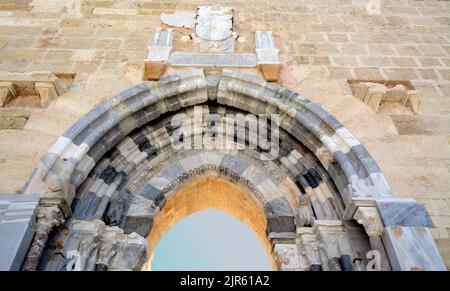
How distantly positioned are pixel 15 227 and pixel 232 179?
208cm

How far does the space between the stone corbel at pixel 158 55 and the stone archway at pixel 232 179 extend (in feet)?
0.51

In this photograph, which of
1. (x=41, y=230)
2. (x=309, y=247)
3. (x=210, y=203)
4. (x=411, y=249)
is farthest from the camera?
(x=210, y=203)

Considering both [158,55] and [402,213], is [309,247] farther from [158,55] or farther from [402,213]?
[158,55]

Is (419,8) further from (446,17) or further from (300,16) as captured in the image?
(300,16)

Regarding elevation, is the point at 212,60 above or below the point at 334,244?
above

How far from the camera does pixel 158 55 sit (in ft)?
14.2

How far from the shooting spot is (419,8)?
538cm

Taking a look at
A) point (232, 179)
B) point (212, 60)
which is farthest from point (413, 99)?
point (212, 60)

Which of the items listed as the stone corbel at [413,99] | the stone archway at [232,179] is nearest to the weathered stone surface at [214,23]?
the stone archway at [232,179]

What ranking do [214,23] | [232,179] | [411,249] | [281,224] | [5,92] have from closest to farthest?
[411,249] < [281,224] < [5,92] < [232,179] < [214,23]

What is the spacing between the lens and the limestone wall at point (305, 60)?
3389 mm

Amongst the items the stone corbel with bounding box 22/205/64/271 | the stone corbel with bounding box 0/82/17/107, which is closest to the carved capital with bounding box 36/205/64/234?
the stone corbel with bounding box 22/205/64/271

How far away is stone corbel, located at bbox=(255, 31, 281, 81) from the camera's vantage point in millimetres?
4195

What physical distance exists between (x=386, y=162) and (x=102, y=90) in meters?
2.97
